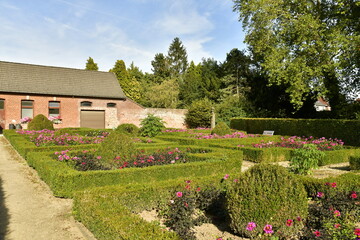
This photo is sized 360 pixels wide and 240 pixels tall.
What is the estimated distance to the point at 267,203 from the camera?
376cm

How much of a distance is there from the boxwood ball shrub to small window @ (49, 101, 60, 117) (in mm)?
25880

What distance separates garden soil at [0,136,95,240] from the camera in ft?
13.9

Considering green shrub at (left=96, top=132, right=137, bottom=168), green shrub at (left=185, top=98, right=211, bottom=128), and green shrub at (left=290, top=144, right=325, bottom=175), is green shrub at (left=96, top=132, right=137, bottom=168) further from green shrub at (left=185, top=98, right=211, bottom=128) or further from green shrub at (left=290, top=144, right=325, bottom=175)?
green shrub at (left=185, top=98, right=211, bottom=128)

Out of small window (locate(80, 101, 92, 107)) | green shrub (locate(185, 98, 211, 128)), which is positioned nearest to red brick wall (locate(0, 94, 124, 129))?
small window (locate(80, 101, 92, 107))

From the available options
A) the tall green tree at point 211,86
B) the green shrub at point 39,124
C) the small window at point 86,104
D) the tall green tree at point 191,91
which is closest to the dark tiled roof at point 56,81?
the small window at point 86,104

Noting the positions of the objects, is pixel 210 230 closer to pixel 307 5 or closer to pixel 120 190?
pixel 120 190

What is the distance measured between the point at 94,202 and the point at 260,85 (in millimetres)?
25191

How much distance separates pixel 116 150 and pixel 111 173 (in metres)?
1.55

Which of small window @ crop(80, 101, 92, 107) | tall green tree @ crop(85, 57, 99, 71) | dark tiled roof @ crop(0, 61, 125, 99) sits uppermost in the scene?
tall green tree @ crop(85, 57, 99, 71)

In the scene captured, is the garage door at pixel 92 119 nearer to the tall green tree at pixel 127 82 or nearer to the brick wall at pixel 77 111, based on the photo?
the brick wall at pixel 77 111

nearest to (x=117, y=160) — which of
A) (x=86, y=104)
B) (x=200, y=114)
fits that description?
(x=200, y=114)

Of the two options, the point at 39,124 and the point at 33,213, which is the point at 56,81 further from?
the point at 33,213

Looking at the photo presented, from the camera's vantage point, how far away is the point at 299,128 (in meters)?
18.3

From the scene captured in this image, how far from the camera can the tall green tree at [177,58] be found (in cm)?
5128
